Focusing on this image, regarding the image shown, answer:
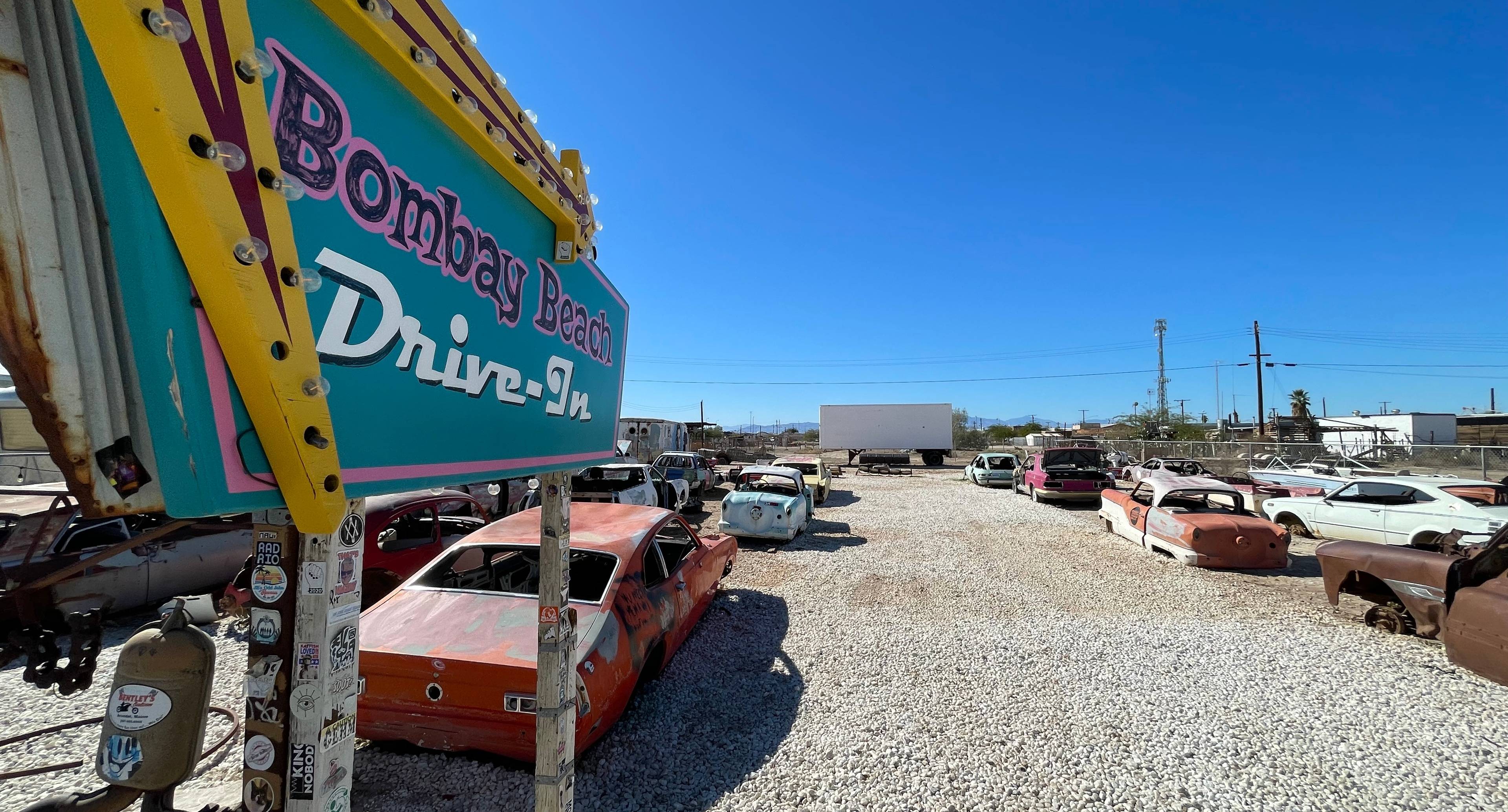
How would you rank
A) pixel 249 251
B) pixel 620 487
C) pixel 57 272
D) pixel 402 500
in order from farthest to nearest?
pixel 620 487
pixel 402 500
pixel 249 251
pixel 57 272

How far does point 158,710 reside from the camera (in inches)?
52.7

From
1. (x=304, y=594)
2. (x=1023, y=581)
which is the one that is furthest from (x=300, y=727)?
(x=1023, y=581)

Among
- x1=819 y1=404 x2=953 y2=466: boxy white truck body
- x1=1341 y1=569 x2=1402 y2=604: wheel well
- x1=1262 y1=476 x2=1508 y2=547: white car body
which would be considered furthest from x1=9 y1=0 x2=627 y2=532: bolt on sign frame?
x1=819 y1=404 x2=953 y2=466: boxy white truck body

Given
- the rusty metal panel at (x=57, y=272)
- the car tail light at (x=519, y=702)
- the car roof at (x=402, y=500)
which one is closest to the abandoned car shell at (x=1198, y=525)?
the car tail light at (x=519, y=702)

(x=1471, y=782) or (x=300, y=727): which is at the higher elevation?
(x=300, y=727)

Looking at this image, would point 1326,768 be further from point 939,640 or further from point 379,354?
point 379,354

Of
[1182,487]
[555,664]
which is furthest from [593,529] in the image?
[1182,487]

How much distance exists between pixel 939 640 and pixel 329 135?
6522mm

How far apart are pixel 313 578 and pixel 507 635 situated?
281 centimetres

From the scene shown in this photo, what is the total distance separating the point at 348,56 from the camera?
1072 mm

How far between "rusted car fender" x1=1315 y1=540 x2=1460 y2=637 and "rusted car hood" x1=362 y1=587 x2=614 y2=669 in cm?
766

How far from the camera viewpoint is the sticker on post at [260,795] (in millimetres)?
1262

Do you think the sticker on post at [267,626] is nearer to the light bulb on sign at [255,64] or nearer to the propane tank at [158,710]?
the propane tank at [158,710]

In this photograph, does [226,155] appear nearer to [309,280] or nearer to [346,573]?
[309,280]
